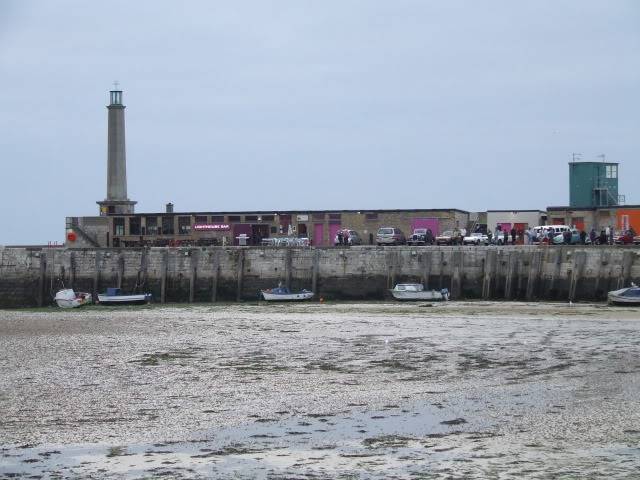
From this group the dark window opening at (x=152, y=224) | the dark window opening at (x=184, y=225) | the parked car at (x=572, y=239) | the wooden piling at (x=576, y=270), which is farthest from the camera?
the dark window opening at (x=152, y=224)

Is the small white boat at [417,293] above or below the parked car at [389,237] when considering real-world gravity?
below

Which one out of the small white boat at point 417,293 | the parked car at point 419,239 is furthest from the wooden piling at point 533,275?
the parked car at point 419,239

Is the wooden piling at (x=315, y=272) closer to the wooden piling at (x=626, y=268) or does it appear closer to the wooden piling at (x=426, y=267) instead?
the wooden piling at (x=426, y=267)

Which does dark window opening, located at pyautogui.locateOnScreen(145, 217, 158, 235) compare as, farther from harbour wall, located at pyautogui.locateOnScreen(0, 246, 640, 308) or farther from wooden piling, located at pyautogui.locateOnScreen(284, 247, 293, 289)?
wooden piling, located at pyautogui.locateOnScreen(284, 247, 293, 289)

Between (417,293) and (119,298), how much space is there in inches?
635

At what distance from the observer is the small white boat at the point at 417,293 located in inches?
2275

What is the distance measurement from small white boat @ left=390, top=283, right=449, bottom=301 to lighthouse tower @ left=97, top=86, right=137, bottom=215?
3424cm

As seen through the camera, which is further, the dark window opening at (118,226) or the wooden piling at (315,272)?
the dark window opening at (118,226)

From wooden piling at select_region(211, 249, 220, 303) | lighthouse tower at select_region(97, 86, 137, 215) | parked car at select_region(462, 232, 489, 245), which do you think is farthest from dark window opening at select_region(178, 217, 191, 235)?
parked car at select_region(462, 232, 489, 245)

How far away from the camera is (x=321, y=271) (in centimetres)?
6172

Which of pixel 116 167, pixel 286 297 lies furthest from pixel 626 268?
pixel 116 167

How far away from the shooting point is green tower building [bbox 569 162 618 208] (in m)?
85.1

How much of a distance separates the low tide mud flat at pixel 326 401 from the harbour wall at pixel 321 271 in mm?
12893

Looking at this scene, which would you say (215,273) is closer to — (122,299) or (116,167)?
(122,299)
